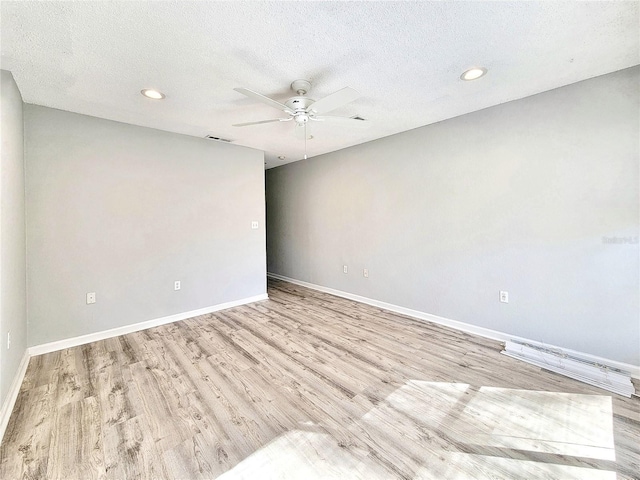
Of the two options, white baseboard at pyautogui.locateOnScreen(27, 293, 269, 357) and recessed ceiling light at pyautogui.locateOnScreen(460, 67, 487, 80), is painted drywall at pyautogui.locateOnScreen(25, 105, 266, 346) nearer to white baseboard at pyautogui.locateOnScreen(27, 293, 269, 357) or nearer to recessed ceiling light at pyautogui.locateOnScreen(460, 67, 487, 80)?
white baseboard at pyautogui.locateOnScreen(27, 293, 269, 357)

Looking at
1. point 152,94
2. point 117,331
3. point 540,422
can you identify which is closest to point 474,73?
point 540,422

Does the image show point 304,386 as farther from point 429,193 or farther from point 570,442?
point 429,193

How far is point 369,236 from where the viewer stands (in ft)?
13.6

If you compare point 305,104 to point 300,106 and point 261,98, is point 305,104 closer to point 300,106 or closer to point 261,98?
point 300,106

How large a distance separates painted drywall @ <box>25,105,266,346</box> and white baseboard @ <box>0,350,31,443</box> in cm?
40

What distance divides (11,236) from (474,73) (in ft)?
12.7

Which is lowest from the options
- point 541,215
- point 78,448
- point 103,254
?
point 78,448

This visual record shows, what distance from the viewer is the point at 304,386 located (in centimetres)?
212

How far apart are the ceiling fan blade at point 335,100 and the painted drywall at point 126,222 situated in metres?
2.25

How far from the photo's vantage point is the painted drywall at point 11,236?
1.85 m

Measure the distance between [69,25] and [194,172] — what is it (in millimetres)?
2166

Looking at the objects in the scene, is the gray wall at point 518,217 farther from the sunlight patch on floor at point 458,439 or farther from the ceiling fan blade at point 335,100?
the ceiling fan blade at point 335,100

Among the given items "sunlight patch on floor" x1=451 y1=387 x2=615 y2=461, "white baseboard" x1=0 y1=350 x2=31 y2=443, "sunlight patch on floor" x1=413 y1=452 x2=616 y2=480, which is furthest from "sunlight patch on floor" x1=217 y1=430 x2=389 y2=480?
"white baseboard" x1=0 y1=350 x2=31 y2=443

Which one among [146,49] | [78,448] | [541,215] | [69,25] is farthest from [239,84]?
[541,215]
